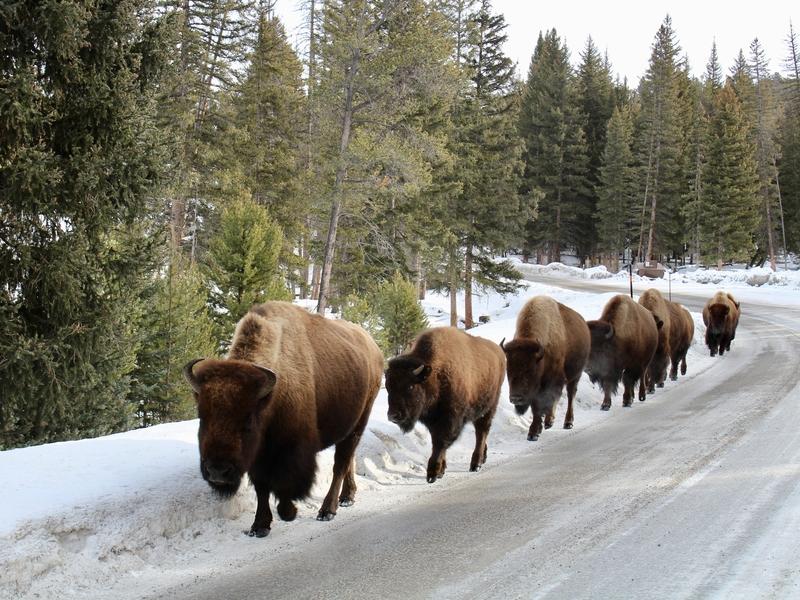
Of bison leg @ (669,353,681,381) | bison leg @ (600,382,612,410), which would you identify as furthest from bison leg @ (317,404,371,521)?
bison leg @ (669,353,681,381)

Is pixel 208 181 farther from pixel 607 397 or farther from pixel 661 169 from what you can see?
pixel 661 169

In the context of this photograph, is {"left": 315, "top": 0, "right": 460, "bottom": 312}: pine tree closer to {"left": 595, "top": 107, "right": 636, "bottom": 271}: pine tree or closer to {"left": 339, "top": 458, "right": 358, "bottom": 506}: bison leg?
{"left": 339, "top": 458, "right": 358, "bottom": 506}: bison leg

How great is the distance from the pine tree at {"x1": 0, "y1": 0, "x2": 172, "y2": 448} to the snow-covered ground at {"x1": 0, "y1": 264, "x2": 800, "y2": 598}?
139 inches

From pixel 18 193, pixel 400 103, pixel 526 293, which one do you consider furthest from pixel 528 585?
pixel 526 293

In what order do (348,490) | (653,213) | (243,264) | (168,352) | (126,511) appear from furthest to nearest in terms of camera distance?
1. (653,213)
2. (243,264)
3. (168,352)
4. (348,490)
5. (126,511)

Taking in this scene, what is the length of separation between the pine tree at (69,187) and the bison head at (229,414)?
5.81 meters

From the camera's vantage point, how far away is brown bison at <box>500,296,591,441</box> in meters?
8.84

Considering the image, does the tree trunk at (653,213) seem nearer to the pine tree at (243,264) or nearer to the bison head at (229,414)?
the pine tree at (243,264)

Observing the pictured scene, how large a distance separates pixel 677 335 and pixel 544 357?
→ 8084 mm

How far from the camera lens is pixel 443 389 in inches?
284

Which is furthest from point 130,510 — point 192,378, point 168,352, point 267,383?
point 168,352

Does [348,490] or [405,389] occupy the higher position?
[405,389]

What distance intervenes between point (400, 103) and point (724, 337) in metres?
12.4

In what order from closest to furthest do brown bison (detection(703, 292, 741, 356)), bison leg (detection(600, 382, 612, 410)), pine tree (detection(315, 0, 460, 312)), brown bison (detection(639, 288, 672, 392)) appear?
bison leg (detection(600, 382, 612, 410)) → brown bison (detection(639, 288, 672, 392)) → pine tree (detection(315, 0, 460, 312)) → brown bison (detection(703, 292, 741, 356))
